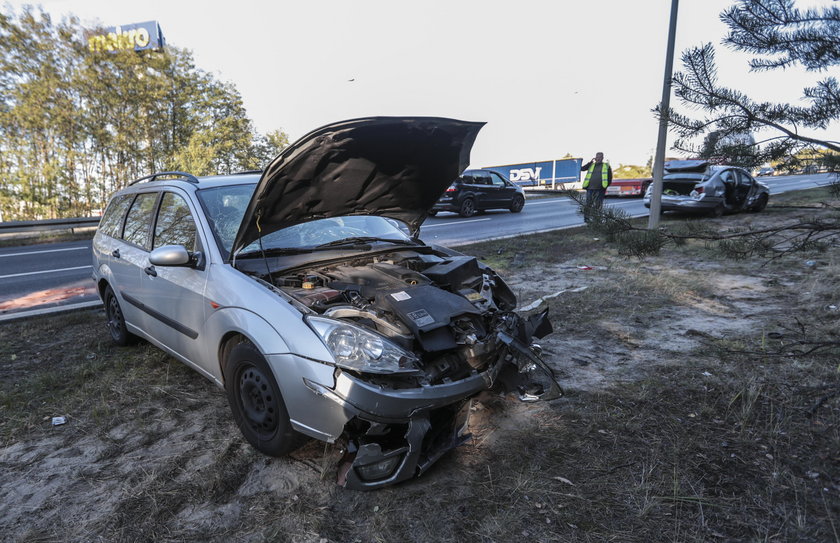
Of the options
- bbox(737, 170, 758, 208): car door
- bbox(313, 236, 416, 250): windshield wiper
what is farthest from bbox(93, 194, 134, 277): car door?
bbox(737, 170, 758, 208): car door

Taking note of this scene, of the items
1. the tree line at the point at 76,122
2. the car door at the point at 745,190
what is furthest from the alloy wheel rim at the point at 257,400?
the tree line at the point at 76,122

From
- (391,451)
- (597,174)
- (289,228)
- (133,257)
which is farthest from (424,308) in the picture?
(597,174)

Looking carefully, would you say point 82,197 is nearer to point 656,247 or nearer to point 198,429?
point 198,429

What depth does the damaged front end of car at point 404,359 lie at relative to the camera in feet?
7.31

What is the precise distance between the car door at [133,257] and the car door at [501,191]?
574 inches

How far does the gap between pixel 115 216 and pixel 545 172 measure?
1250 inches

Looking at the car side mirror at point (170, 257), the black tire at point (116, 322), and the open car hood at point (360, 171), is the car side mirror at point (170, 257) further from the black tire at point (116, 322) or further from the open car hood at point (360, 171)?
the black tire at point (116, 322)

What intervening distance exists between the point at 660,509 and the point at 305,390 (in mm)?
1810

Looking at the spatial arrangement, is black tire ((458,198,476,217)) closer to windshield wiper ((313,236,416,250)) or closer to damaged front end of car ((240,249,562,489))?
windshield wiper ((313,236,416,250))

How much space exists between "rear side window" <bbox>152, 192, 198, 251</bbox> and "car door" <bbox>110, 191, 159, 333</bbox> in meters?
0.18

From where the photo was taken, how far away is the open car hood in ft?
9.37

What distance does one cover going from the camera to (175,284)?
3260mm

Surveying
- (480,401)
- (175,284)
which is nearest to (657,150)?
(480,401)

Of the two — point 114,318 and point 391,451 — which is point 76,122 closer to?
point 114,318
